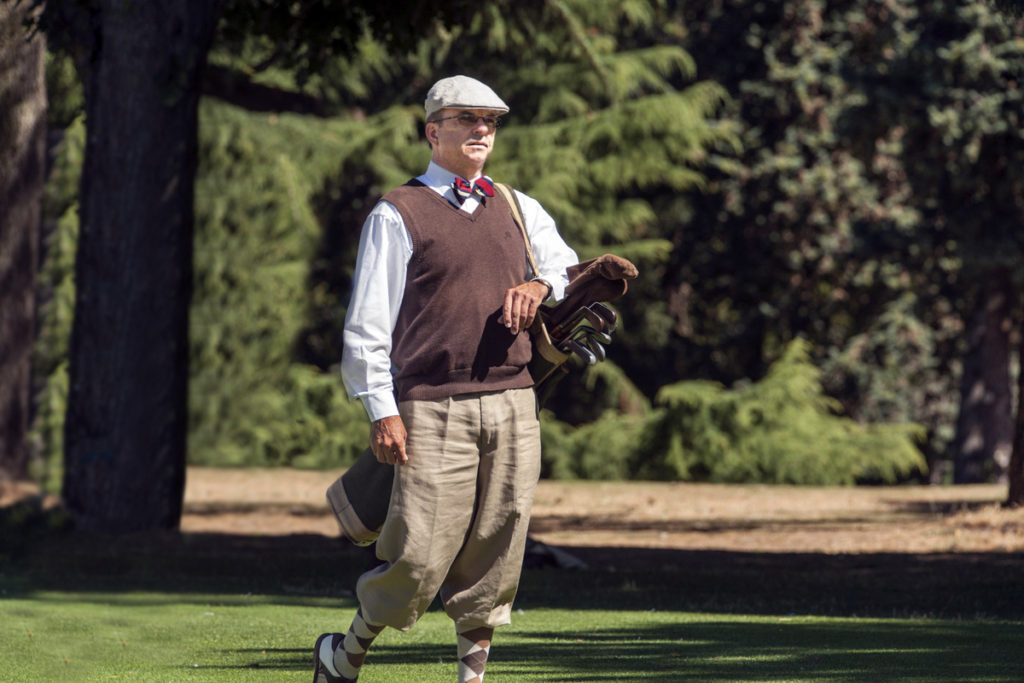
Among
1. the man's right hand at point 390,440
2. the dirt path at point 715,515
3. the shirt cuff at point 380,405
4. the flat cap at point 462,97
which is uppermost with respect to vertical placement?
the flat cap at point 462,97

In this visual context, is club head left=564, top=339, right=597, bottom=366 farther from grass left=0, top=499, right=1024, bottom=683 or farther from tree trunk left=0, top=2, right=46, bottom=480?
tree trunk left=0, top=2, right=46, bottom=480

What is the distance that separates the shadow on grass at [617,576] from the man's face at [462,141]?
502 centimetres

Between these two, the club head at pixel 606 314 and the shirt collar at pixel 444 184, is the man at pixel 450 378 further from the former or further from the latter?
the club head at pixel 606 314

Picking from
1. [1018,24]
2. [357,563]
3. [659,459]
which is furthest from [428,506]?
[1018,24]

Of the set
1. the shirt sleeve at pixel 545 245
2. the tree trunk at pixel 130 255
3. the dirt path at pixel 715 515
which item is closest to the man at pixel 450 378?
the shirt sleeve at pixel 545 245

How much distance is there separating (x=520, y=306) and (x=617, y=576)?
670 cm

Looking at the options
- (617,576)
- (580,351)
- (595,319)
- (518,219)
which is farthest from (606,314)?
(617,576)

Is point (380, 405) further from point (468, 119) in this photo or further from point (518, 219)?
point (468, 119)

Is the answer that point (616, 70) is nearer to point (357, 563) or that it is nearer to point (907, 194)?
point (907, 194)

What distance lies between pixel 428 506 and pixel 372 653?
8.63 feet

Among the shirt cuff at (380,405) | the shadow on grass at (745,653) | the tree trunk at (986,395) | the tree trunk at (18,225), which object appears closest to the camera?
the shirt cuff at (380,405)

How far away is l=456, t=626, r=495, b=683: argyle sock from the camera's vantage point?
5328 millimetres

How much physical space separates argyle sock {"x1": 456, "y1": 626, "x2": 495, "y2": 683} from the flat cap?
6.04 feet

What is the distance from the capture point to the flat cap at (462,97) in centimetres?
527
